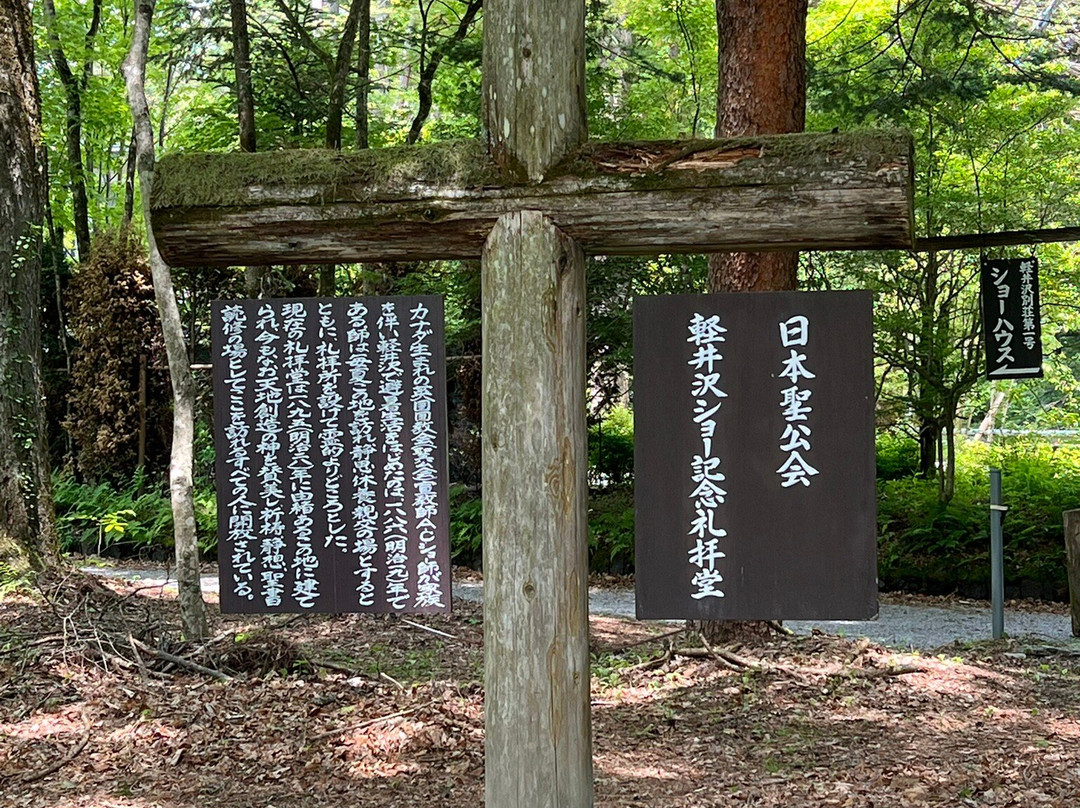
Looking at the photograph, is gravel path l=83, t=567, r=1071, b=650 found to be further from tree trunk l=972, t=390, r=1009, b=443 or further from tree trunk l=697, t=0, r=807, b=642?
tree trunk l=972, t=390, r=1009, b=443

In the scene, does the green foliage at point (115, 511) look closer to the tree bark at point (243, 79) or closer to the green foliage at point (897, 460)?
the tree bark at point (243, 79)

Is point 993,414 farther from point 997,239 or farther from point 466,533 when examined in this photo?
point 466,533

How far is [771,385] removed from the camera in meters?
3.10

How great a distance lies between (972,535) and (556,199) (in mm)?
8646

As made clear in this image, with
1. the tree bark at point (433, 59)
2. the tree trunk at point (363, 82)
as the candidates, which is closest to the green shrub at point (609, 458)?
the tree bark at point (433, 59)

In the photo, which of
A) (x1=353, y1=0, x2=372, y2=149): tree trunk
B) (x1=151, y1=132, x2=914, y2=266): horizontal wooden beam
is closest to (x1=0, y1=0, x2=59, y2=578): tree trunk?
(x1=353, y1=0, x2=372, y2=149): tree trunk

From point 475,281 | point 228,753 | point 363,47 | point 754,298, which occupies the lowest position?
point 228,753

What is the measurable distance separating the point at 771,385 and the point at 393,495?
127cm

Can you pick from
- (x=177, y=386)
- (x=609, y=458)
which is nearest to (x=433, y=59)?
(x=177, y=386)

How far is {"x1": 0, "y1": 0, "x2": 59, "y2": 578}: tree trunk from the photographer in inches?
281

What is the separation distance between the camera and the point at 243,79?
8.38 meters

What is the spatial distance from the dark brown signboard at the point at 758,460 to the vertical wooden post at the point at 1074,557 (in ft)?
15.5

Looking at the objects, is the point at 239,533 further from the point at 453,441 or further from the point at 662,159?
the point at 453,441

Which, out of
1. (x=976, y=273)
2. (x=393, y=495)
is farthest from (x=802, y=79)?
(x=976, y=273)
